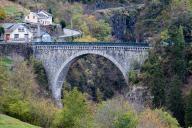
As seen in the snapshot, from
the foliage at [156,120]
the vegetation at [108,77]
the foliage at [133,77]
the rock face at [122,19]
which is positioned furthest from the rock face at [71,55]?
the rock face at [122,19]

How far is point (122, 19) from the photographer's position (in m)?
92.5

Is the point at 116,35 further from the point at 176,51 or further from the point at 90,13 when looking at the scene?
the point at 176,51

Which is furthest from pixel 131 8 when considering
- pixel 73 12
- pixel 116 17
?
pixel 73 12

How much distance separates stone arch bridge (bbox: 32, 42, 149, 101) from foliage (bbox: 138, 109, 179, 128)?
14.7 m

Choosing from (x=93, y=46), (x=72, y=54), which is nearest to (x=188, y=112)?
(x=93, y=46)

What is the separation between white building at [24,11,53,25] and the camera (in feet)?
271

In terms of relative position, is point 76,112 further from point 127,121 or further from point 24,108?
point 24,108

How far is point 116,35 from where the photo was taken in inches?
3597

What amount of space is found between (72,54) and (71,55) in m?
0.22

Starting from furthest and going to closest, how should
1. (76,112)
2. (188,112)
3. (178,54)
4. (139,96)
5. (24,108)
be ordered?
(139,96)
(178,54)
(188,112)
(24,108)
(76,112)

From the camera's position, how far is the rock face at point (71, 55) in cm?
5915

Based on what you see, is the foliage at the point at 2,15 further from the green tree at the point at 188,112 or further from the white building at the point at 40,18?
the green tree at the point at 188,112

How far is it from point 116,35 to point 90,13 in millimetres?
8291

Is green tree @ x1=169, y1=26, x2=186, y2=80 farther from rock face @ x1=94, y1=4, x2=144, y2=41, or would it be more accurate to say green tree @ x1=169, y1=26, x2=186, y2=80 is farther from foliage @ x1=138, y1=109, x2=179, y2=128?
rock face @ x1=94, y1=4, x2=144, y2=41
